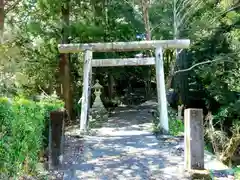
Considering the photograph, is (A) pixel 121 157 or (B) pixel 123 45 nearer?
(A) pixel 121 157

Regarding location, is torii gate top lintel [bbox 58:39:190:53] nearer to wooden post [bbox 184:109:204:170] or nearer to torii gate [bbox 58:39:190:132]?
torii gate [bbox 58:39:190:132]

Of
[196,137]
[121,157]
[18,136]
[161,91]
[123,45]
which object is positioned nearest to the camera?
[18,136]

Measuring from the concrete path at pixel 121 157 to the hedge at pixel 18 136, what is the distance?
636 millimetres

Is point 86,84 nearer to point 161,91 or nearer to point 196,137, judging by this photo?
point 161,91

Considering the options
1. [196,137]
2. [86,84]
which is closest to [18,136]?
[196,137]

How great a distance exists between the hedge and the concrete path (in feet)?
2.09

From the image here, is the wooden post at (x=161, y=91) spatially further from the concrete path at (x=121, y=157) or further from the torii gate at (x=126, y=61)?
the concrete path at (x=121, y=157)

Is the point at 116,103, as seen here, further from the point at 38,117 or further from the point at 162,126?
the point at 38,117

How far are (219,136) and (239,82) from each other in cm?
315

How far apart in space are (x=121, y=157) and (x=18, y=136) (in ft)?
8.08

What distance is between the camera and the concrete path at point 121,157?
456cm

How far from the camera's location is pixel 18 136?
3479 mm

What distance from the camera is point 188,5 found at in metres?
11.8

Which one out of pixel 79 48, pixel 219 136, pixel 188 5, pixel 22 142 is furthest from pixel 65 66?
pixel 22 142
